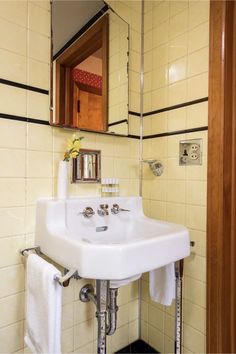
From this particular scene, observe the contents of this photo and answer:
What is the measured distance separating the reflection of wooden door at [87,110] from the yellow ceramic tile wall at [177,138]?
0.34m

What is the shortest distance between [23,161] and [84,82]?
0.53 meters

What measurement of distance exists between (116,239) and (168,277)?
12.1 inches

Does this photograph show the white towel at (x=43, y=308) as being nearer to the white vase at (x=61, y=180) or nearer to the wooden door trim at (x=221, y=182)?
the white vase at (x=61, y=180)

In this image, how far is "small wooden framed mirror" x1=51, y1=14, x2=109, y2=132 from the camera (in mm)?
1161

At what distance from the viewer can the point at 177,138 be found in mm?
1282

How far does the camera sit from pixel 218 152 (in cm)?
107

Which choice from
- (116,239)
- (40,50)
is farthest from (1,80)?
(116,239)

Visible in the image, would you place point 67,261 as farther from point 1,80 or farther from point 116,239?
point 1,80

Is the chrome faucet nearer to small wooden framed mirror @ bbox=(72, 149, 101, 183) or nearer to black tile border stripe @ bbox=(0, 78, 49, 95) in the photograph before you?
small wooden framed mirror @ bbox=(72, 149, 101, 183)

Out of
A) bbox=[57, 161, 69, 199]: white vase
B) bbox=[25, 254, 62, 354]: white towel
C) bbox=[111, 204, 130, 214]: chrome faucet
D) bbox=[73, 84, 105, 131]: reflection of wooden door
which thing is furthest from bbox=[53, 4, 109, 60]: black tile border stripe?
bbox=[25, 254, 62, 354]: white towel

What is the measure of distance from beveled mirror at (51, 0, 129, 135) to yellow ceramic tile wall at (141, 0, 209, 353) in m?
0.19

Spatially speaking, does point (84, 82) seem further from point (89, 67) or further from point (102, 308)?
point (102, 308)

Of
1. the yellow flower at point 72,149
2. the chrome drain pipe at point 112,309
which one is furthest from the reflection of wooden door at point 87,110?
the chrome drain pipe at point 112,309

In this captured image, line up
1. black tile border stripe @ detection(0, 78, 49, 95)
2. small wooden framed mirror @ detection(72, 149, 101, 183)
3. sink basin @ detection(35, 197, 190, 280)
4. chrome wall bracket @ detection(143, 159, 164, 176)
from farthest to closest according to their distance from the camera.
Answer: chrome wall bracket @ detection(143, 159, 164, 176)
small wooden framed mirror @ detection(72, 149, 101, 183)
black tile border stripe @ detection(0, 78, 49, 95)
sink basin @ detection(35, 197, 190, 280)
